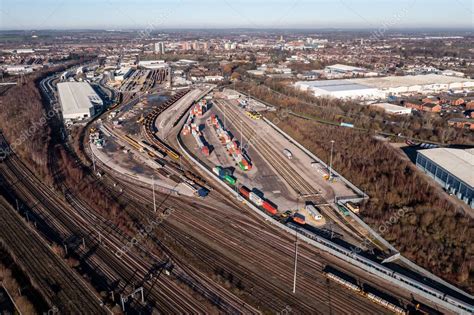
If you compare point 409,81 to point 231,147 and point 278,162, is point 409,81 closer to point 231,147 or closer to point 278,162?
point 278,162

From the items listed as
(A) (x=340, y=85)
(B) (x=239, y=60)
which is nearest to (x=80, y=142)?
(A) (x=340, y=85)

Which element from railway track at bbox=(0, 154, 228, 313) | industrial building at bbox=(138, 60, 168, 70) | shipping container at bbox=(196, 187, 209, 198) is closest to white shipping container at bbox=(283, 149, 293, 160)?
shipping container at bbox=(196, 187, 209, 198)

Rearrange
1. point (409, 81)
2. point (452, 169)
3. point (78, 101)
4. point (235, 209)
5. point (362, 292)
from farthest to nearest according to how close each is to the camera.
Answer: point (409, 81)
point (78, 101)
point (452, 169)
point (235, 209)
point (362, 292)

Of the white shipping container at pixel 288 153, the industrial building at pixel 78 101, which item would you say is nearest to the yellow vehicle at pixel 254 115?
the white shipping container at pixel 288 153

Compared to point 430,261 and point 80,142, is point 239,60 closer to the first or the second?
point 80,142

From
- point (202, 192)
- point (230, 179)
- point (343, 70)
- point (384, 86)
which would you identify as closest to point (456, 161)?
point (230, 179)

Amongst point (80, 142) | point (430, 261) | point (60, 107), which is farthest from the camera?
point (60, 107)

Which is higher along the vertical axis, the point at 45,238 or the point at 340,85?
the point at 340,85

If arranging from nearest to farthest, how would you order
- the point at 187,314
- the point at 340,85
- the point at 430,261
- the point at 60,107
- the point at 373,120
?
1. the point at 187,314
2. the point at 430,261
3. the point at 373,120
4. the point at 60,107
5. the point at 340,85
